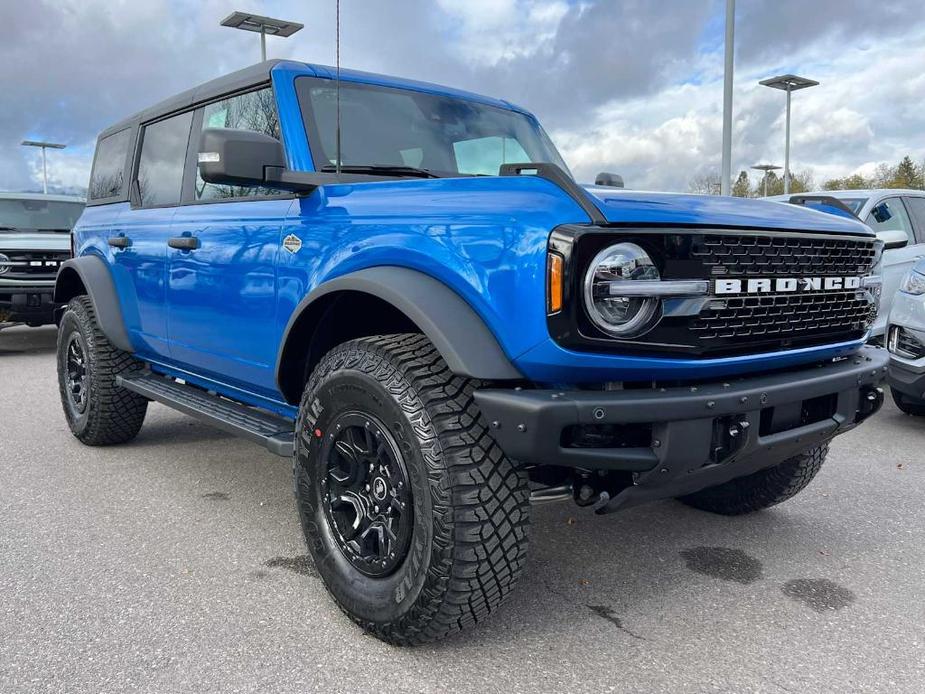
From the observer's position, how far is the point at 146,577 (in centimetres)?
302

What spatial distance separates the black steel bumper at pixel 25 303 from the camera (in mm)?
8875

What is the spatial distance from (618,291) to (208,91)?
2.68 meters

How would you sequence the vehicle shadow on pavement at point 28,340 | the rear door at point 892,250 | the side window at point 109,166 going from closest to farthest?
the side window at point 109,166 → the rear door at point 892,250 → the vehicle shadow on pavement at point 28,340

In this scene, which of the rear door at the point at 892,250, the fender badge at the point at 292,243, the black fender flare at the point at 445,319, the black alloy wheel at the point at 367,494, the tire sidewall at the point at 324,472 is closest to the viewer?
the black fender flare at the point at 445,319

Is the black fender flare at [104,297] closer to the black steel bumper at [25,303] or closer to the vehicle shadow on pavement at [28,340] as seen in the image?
the black steel bumper at [25,303]

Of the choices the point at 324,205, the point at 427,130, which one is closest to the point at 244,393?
the point at 324,205

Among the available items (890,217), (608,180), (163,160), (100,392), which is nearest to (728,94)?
(890,217)

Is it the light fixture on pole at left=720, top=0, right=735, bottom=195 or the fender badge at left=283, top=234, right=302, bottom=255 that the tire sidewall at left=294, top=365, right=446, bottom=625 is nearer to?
the fender badge at left=283, top=234, right=302, bottom=255

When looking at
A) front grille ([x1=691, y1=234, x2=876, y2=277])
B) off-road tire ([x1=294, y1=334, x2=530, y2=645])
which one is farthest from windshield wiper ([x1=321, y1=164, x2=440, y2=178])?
front grille ([x1=691, y1=234, x2=876, y2=277])

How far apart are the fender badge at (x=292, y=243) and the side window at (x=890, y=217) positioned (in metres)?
5.74

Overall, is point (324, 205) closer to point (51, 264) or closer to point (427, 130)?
point (427, 130)

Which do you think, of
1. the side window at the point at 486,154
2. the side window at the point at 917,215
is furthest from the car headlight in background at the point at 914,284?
the side window at the point at 486,154

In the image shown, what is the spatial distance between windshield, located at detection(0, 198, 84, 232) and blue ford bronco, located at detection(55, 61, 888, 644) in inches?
328

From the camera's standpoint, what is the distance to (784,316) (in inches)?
99.6
